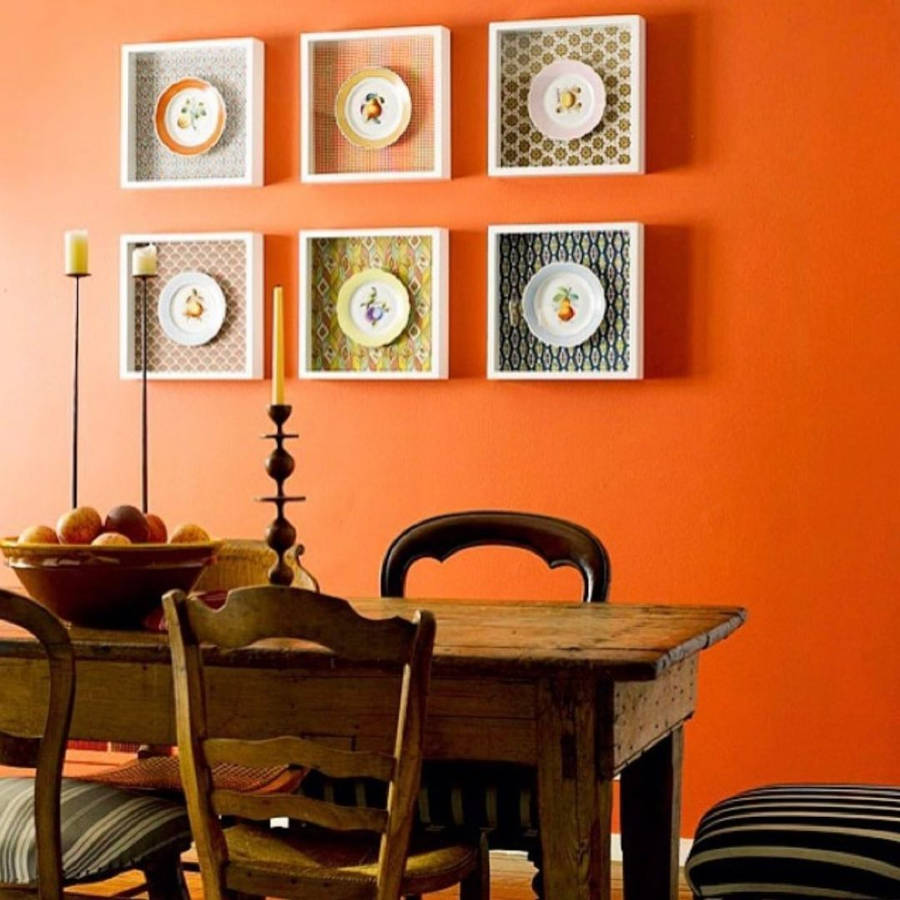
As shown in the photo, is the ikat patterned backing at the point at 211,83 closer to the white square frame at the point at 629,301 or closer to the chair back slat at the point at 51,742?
the white square frame at the point at 629,301

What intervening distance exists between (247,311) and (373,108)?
0.57m

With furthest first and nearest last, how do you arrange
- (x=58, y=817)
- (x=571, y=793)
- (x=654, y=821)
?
(x=654, y=821), (x=58, y=817), (x=571, y=793)

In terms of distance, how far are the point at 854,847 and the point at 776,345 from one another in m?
1.73

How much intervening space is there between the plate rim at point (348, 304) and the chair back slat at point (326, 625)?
2.06 m

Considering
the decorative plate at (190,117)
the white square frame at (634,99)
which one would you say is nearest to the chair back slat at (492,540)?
the white square frame at (634,99)

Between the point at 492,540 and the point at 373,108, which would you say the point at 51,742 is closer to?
the point at 492,540

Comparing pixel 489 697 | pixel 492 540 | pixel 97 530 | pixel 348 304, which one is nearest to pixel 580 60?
pixel 348 304

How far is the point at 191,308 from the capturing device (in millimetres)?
4305

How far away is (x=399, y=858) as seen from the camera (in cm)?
220

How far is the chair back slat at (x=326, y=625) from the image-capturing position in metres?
2.13

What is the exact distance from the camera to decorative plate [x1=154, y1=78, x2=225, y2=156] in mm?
4281

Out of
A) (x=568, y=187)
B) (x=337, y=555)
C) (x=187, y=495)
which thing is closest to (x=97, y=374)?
(x=187, y=495)

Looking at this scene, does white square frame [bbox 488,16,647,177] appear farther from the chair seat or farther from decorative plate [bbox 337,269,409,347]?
the chair seat

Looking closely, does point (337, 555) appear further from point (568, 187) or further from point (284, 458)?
point (284, 458)
